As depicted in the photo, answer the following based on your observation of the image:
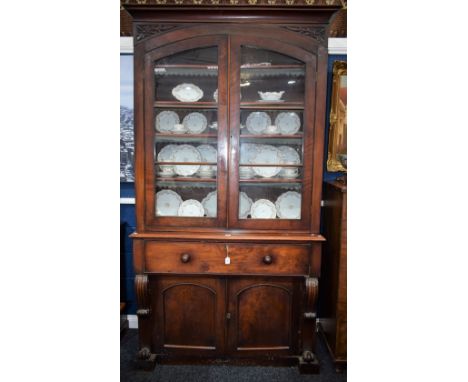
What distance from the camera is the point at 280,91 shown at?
1717 millimetres

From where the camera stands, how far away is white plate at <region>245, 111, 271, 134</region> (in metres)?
1.75

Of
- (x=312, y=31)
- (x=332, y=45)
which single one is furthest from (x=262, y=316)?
(x=332, y=45)

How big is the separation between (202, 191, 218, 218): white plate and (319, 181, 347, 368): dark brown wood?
0.70 m

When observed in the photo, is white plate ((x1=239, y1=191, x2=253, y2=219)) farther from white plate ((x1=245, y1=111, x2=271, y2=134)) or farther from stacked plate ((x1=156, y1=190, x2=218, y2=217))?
white plate ((x1=245, y1=111, x2=271, y2=134))

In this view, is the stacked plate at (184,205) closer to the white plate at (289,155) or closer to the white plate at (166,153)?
the white plate at (166,153)

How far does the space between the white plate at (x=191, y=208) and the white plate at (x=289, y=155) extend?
558 mm

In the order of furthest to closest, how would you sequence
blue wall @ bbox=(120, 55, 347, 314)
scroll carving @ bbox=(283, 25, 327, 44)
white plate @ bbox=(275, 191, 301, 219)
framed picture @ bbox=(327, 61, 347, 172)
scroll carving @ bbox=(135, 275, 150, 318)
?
1. blue wall @ bbox=(120, 55, 347, 314)
2. framed picture @ bbox=(327, 61, 347, 172)
3. white plate @ bbox=(275, 191, 301, 219)
4. scroll carving @ bbox=(135, 275, 150, 318)
5. scroll carving @ bbox=(283, 25, 327, 44)

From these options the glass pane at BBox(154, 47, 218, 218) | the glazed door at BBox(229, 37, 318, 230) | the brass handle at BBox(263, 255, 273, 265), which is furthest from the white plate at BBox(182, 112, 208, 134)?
the brass handle at BBox(263, 255, 273, 265)

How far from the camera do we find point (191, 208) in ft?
5.83

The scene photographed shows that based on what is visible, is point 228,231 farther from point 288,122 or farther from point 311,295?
point 288,122

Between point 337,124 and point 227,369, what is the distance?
1650mm

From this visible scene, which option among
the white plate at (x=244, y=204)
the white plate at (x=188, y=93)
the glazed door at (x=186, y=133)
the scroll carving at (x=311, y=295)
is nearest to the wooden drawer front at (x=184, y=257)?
the glazed door at (x=186, y=133)

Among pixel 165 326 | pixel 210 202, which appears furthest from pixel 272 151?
pixel 165 326
